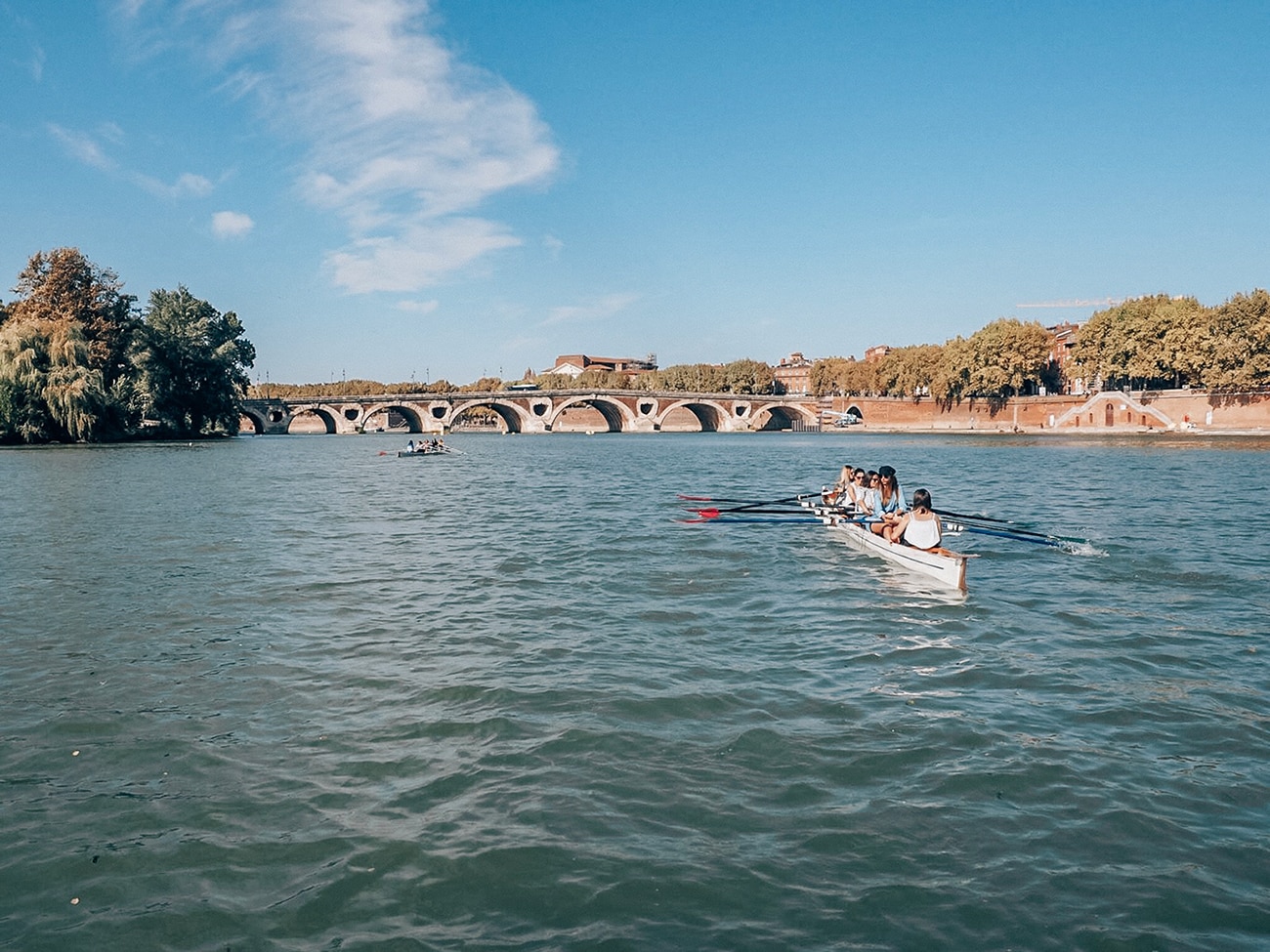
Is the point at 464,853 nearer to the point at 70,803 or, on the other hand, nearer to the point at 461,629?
the point at 70,803

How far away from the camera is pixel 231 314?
93125 millimetres

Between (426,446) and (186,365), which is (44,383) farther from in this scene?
(426,446)

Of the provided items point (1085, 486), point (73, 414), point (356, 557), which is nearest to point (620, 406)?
point (73, 414)

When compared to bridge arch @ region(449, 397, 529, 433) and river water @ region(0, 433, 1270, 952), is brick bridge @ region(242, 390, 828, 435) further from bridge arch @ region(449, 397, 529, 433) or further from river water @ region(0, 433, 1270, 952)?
river water @ region(0, 433, 1270, 952)

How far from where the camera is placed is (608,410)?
142 meters

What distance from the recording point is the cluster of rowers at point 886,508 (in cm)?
1520

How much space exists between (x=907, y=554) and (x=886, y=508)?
2791 millimetres

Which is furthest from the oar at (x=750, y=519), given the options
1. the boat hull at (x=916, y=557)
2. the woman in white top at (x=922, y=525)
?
the woman in white top at (x=922, y=525)

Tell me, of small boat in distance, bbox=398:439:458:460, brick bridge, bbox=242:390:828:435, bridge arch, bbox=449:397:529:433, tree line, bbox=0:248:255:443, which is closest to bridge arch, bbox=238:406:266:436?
brick bridge, bbox=242:390:828:435

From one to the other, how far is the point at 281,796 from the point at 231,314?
96.7m

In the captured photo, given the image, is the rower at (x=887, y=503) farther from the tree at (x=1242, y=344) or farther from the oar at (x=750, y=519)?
the tree at (x=1242, y=344)

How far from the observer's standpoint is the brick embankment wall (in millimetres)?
78812

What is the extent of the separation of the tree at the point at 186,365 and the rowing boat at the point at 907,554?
63.2 metres

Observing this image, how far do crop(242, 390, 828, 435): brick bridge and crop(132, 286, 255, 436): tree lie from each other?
41451 millimetres
